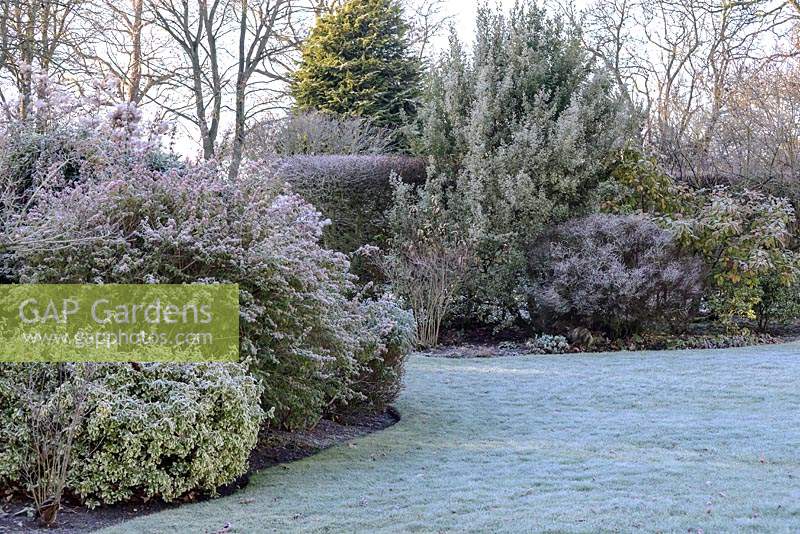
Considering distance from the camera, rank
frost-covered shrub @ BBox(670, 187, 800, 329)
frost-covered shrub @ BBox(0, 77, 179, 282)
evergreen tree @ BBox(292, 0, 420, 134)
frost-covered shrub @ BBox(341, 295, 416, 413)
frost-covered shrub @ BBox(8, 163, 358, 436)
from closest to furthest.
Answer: frost-covered shrub @ BBox(8, 163, 358, 436)
frost-covered shrub @ BBox(0, 77, 179, 282)
frost-covered shrub @ BBox(341, 295, 416, 413)
frost-covered shrub @ BBox(670, 187, 800, 329)
evergreen tree @ BBox(292, 0, 420, 134)

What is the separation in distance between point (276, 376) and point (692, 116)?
16735 millimetres

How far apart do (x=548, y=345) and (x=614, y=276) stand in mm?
1339

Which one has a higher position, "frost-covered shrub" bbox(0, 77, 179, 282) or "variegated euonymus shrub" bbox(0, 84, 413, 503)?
"frost-covered shrub" bbox(0, 77, 179, 282)

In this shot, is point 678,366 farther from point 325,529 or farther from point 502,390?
point 325,529

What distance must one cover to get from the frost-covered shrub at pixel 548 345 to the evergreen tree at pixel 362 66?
8003 mm

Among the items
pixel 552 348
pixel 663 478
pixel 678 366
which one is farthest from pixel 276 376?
pixel 552 348

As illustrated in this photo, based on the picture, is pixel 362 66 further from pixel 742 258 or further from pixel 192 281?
pixel 192 281

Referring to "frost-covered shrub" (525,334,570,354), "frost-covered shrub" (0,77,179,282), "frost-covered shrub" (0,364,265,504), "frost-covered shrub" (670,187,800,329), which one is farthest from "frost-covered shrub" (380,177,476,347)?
"frost-covered shrub" (0,364,265,504)

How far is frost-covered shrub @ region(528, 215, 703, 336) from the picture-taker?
426 inches

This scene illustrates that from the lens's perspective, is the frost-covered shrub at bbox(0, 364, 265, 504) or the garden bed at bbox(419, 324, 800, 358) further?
the garden bed at bbox(419, 324, 800, 358)

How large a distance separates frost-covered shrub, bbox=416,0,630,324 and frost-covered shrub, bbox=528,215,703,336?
601 millimetres

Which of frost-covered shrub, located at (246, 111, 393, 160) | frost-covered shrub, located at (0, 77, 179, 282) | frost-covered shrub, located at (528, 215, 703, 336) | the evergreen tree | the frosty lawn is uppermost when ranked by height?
the evergreen tree

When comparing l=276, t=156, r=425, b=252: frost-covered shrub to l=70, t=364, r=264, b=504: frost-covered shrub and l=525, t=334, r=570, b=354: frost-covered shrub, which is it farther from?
l=70, t=364, r=264, b=504: frost-covered shrub

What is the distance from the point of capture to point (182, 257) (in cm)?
556
